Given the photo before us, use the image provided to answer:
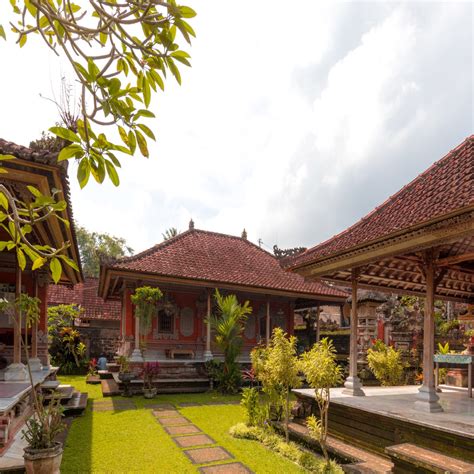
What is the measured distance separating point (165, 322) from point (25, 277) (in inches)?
229

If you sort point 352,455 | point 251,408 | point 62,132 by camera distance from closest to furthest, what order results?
point 62,132
point 352,455
point 251,408

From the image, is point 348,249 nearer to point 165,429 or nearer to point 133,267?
point 165,429

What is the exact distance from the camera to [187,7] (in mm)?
1882

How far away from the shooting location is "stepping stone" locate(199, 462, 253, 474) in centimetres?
543

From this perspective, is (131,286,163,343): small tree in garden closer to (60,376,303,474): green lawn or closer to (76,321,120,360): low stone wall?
(60,376,303,474): green lawn

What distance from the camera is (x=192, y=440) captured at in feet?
22.9

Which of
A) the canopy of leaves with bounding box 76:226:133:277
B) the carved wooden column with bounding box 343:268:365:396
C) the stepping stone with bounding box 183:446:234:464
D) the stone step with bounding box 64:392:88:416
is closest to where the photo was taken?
the stepping stone with bounding box 183:446:234:464

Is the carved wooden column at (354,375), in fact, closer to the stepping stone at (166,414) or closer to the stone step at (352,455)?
the stone step at (352,455)

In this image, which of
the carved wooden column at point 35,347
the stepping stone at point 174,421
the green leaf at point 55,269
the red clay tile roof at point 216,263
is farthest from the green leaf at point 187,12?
the red clay tile roof at point 216,263

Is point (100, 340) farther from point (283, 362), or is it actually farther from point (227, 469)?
point (227, 469)

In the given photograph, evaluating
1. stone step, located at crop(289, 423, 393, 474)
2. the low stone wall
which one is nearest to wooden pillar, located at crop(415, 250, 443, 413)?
stone step, located at crop(289, 423, 393, 474)


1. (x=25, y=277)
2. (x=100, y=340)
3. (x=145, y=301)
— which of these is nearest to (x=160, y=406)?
(x=145, y=301)

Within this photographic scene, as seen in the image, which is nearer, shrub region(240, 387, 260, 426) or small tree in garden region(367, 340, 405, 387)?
shrub region(240, 387, 260, 426)

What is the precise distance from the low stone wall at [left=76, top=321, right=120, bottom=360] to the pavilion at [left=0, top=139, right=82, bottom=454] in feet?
27.4
